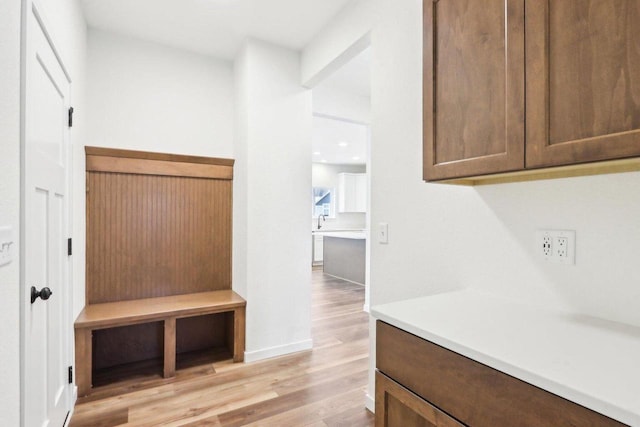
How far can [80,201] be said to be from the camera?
2.32 metres

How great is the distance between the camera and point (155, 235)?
9.12 ft

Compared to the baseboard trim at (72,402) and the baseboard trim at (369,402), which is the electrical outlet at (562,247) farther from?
the baseboard trim at (72,402)

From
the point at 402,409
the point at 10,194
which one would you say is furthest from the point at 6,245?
the point at 402,409

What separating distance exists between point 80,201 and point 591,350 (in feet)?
9.38

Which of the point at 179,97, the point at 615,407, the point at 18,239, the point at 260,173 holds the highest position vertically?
the point at 179,97

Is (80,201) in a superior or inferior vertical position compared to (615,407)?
superior

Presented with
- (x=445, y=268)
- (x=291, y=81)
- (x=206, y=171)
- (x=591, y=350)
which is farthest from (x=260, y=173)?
(x=591, y=350)

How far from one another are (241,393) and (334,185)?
6.85m

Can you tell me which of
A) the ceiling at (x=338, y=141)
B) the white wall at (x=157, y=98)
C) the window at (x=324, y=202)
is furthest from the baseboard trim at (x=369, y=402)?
the window at (x=324, y=202)

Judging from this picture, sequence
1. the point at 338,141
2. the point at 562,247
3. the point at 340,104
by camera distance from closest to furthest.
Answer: the point at 562,247, the point at 340,104, the point at 338,141

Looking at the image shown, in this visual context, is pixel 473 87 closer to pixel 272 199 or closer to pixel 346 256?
pixel 272 199

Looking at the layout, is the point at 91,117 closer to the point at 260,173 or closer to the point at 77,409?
the point at 260,173

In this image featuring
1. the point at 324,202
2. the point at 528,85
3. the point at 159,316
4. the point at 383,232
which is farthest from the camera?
the point at 324,202

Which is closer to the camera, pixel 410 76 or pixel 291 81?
pixel 410 76
